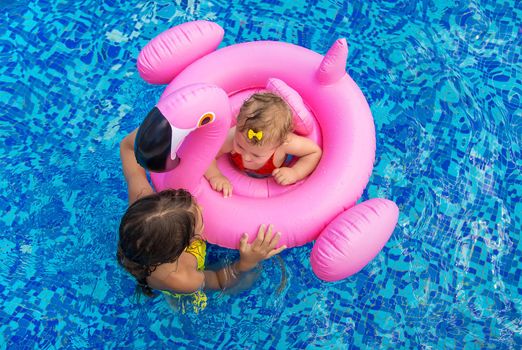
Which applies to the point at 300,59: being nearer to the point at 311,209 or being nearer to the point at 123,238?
the point at 311,209

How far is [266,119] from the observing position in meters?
1.96

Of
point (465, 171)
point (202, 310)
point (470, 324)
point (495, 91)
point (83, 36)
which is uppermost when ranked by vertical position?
point (83, 36)

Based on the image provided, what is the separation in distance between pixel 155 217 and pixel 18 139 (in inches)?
61.7

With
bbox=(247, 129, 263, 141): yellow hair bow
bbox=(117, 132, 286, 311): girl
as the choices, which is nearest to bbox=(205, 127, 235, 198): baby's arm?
bbox=(117, 132, 286, 311): girl

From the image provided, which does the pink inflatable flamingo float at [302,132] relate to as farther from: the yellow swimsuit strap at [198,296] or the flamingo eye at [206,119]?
the yellow swimsuit strap at [198,296]

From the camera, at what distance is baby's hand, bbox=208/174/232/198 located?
217 centimetres

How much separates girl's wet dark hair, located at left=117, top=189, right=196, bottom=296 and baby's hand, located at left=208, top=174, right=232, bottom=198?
42 centimetres

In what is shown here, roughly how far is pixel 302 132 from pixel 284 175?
9.0 inches

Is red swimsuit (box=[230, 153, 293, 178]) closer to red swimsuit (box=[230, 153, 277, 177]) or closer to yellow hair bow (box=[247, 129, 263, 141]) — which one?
red swimsuit (box=[230, 153, 277, 177])

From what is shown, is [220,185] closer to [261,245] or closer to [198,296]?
[261,245]

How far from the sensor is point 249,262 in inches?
84.4

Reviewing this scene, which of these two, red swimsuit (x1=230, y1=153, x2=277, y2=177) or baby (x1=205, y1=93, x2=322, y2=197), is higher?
baby (x1=205, y1=93, x2=322, y2=197)

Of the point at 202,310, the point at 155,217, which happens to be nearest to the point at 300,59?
the point at 155,217

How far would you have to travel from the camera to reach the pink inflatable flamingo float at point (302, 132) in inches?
75.8
